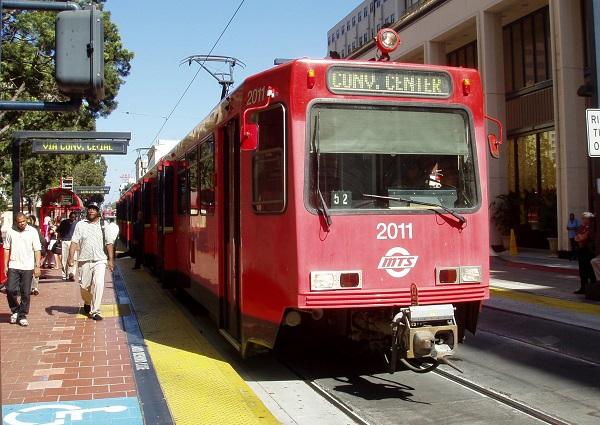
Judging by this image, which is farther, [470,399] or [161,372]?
[161,372]

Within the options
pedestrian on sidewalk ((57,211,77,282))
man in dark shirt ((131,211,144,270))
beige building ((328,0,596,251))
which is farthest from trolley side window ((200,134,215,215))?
beige building ((328,0,596,251))

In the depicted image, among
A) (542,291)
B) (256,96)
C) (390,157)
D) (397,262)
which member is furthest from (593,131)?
(256,96)

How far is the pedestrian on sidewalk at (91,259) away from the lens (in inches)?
379

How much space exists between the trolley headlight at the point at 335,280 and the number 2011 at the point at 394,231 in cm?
42

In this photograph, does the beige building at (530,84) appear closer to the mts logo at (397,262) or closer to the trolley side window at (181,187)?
the trolley side window at (181,187)

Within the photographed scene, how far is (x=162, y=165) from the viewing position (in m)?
13.1

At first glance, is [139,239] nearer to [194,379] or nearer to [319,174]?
[194,379]

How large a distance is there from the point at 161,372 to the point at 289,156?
254cm

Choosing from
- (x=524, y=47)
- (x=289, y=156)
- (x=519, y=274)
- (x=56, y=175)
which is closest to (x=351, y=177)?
(x=289, y=156)

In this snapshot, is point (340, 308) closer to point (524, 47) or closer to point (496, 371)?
point (496, 371)

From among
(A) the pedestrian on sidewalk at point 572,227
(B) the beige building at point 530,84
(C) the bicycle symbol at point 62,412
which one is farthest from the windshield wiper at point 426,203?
(B) the beige building at point 530,84

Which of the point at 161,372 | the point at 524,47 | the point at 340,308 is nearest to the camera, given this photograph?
the point at 340,308

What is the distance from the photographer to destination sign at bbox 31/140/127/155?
12500 millimetres

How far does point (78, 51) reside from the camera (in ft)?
11.9
